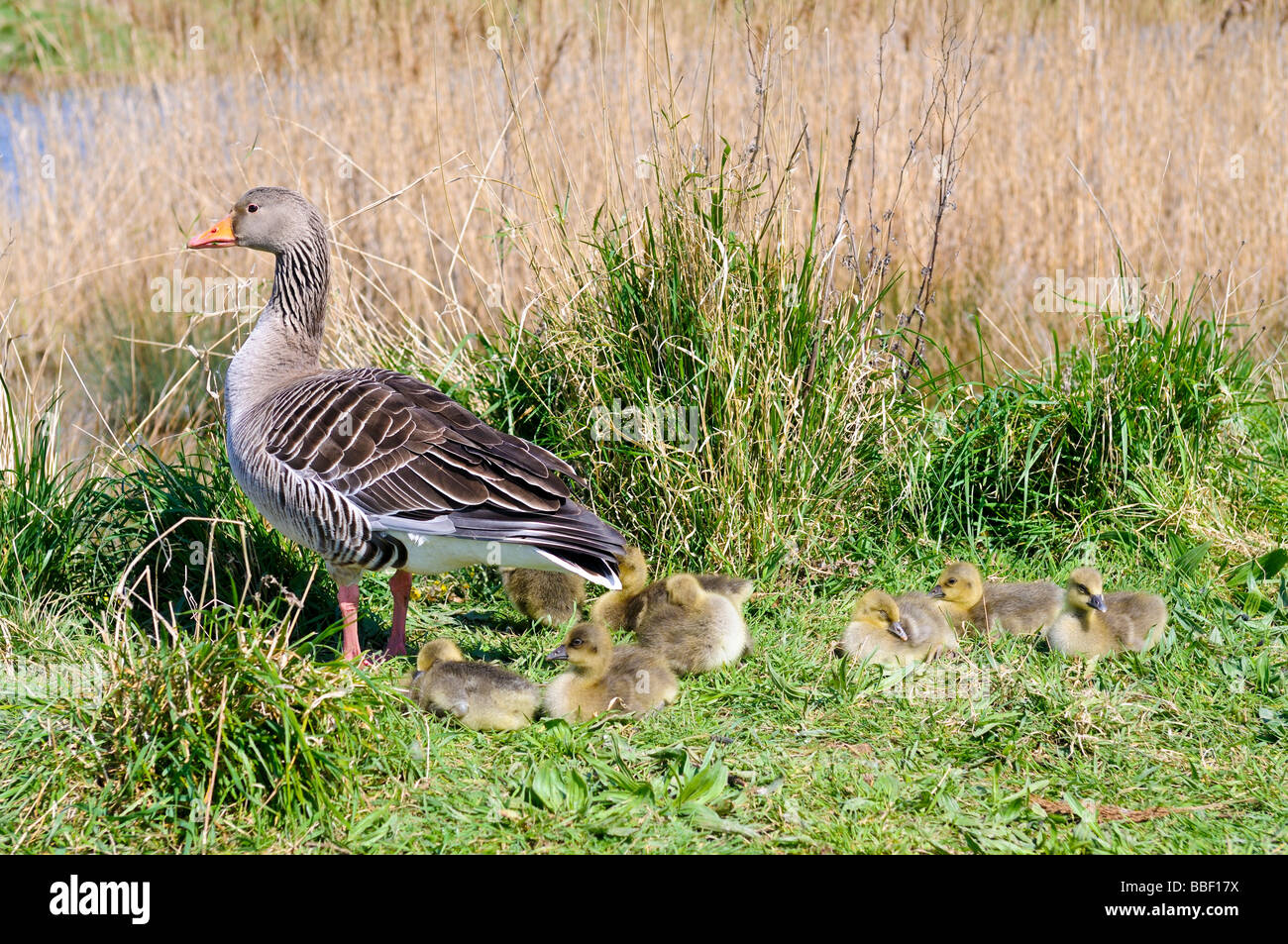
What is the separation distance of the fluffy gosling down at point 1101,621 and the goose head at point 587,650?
197cm

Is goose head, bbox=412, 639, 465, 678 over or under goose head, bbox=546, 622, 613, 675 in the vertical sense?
under

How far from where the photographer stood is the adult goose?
485 cm

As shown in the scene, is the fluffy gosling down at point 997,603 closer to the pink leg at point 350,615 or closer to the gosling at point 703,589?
the gosling at point 703,589

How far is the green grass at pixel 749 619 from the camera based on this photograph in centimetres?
375

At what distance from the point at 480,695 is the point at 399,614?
111 cm

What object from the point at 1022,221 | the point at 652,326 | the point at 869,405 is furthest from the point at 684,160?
the point at 1022,221

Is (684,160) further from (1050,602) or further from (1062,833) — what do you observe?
(1062,833)

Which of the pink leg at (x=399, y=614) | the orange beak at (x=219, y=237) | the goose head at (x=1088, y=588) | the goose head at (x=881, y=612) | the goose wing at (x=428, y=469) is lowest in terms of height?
the pink leg at (x=399, y=614)

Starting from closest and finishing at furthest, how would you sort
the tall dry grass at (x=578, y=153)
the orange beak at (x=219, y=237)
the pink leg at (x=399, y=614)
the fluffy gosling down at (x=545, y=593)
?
the pink leg at (x=399, y=614), the fluffy gosling down at (x=545, y=593), the orange beak at (x=219, y=237), the tall dry grass at (x=578, y=153)

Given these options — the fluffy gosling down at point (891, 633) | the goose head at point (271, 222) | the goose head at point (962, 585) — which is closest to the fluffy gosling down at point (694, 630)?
the fluffy gosling down at point (891, 633)

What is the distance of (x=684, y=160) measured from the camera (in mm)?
5902

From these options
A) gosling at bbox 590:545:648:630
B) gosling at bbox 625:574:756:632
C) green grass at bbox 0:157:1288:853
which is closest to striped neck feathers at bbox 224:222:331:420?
green grass at bbox 0:157:1288:853

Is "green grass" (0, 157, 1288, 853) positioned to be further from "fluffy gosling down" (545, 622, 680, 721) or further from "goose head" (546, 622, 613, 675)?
"goose head" (546, 622, 613, 675)

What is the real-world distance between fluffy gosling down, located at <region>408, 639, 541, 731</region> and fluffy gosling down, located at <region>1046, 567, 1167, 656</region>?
226 cm
